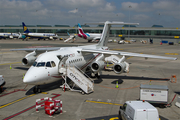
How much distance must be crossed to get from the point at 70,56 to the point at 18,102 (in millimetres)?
7660

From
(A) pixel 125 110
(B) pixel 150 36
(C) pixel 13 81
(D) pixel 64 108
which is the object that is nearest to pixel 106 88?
(D) pixel 64 108

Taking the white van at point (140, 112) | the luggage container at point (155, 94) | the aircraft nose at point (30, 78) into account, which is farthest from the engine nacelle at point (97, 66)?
the white van at point (140, 112)

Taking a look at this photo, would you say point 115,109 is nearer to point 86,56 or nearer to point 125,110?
point 125,110

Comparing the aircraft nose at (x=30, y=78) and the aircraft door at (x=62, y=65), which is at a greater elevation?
the aircraft door at (x=62, y=65)

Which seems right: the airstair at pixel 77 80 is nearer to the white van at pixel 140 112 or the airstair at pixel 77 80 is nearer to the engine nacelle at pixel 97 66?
the engine nacelle at pixel 97 66

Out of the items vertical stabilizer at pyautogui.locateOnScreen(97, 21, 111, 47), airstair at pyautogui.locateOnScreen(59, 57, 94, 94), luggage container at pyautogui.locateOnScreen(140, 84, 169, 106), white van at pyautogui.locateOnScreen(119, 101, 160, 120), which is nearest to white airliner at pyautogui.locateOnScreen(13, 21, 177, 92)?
airstair at pyautogui.locateOnScreen(59, 57, 94, 94)

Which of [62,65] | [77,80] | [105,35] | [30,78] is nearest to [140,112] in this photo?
[77,80]

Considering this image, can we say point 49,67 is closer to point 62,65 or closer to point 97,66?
point 62,65

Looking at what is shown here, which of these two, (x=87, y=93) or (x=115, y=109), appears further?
(x=87, y=93)

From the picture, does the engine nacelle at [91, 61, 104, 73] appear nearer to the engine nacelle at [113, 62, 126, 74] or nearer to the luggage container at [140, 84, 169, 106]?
the engine nacelle at [113, 62, 126, 74]

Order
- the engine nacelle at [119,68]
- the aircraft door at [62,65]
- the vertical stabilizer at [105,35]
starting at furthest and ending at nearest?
the vertical stabilizer at [105,35]
the engine nacelle at [119,68]
the aircraft door at [62,65]

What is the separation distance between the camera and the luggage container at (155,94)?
48.6ft

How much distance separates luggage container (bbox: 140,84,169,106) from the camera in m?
14.8

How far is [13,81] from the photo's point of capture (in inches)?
906
